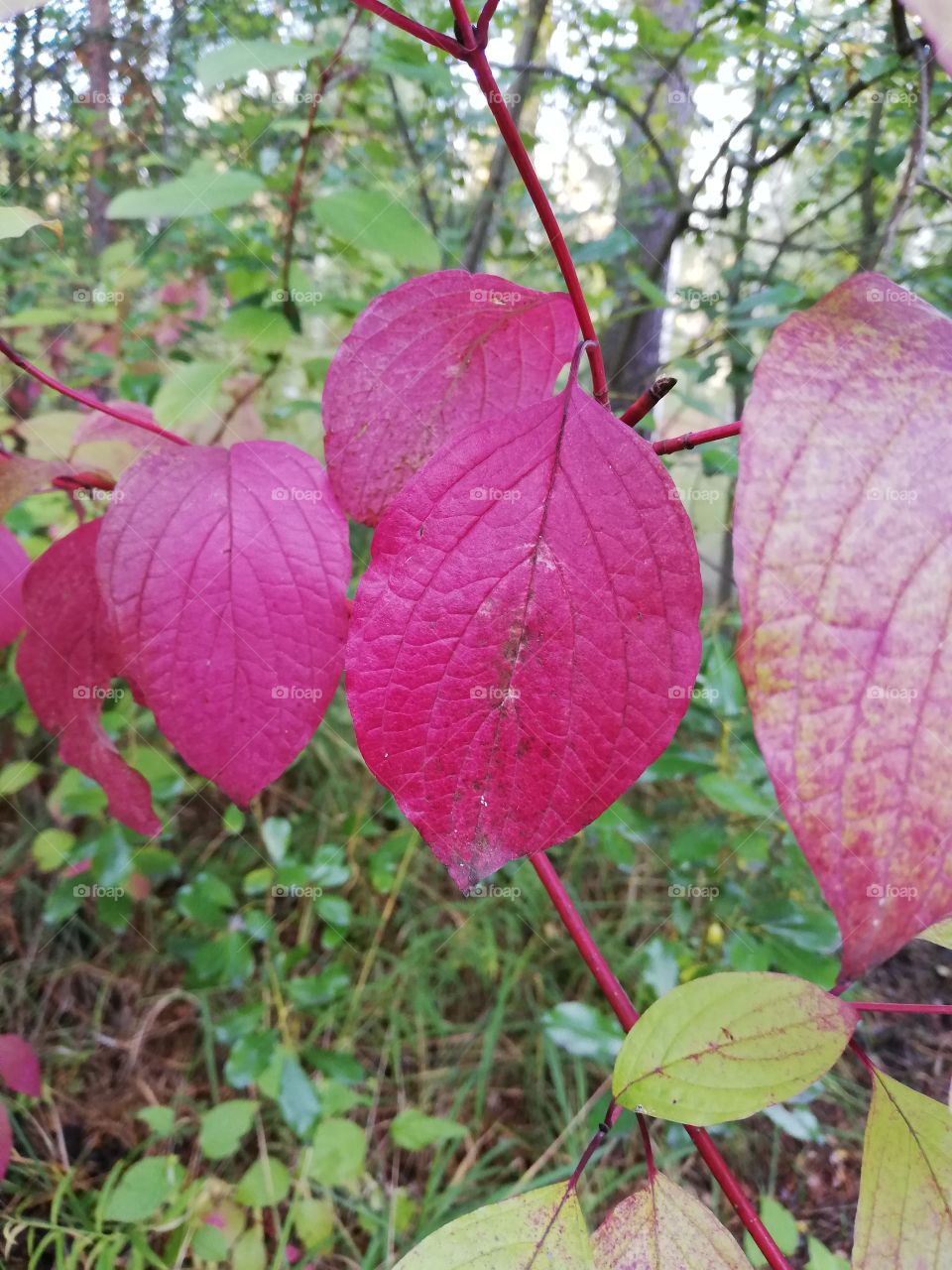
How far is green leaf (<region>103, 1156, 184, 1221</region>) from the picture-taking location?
0.69 m

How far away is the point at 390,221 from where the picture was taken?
0.75 metres

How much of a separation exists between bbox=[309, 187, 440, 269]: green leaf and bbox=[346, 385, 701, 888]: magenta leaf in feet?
1.89

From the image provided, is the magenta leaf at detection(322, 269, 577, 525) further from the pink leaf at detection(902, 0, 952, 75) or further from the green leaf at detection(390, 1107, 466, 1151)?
the green leaf at detection(390, 1107, 466, 1151)

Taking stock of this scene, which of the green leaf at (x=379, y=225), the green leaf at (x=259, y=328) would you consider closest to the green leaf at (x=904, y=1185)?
the green leaf at (x=379, y=225)

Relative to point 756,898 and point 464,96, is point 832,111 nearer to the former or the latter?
point 464,96

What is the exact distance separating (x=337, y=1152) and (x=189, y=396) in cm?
74

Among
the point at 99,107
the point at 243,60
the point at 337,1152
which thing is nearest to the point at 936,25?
the point at 243,60

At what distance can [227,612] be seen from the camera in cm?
31

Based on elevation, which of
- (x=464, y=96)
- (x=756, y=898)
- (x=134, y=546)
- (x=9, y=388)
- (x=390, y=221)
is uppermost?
(x=464, y=96)

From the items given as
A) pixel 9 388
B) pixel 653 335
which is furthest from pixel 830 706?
pixel 9 388

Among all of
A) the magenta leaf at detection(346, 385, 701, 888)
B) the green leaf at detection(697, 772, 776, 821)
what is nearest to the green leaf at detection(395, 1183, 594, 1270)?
the magenta leaf at detection(346, 385, 701, 888)

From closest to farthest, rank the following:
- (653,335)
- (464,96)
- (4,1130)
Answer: (4,1130), (464,96), (653,335)

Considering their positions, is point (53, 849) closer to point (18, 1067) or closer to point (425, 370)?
point (18, 1067)

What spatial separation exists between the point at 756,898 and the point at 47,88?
5.27ft
